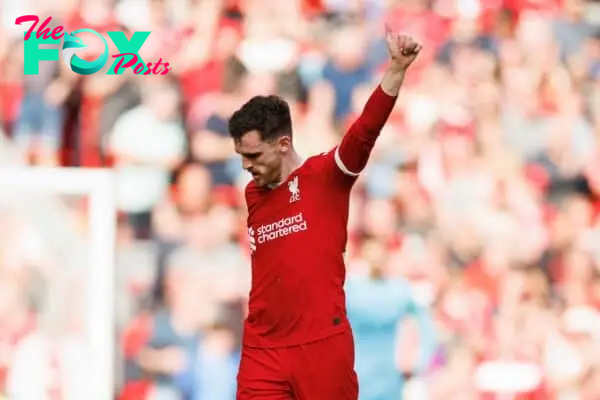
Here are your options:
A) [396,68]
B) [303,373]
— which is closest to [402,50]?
[396,68]

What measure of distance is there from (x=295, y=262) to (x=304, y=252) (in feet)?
0.15

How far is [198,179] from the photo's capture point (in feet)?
21.4

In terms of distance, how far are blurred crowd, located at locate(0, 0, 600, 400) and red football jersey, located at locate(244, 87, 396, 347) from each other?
2206 millimetres

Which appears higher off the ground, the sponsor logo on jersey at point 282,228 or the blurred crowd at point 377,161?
the blurred crowd at point 377,161

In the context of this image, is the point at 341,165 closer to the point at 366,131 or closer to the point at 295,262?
the point at 366,131

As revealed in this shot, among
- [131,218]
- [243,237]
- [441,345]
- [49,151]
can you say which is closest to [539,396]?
[441,345]

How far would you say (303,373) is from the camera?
386 centimetres

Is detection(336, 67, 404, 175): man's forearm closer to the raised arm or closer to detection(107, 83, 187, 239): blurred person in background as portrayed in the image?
the raised arm

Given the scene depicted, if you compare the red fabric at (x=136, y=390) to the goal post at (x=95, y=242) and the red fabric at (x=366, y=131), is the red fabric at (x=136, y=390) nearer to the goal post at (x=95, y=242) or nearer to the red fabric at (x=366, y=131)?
the goal post at (x=95, y=242)

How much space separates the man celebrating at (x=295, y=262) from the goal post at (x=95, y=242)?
202 cm

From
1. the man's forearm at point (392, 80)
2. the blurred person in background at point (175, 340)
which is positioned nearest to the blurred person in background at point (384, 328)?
the blurred person in background at point (175, 340)

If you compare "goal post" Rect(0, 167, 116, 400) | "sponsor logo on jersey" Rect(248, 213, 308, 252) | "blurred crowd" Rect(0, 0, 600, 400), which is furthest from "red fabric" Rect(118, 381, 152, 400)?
"sponsor logo on jersey" Rect(248, 213, 308, 252)

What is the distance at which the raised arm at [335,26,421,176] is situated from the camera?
3.60 metres

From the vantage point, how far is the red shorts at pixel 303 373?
386 centimetres
